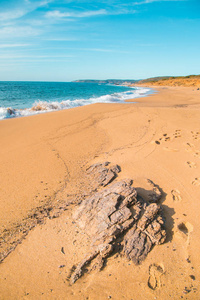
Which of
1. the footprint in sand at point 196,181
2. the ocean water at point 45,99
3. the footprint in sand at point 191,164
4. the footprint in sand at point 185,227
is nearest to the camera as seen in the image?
the footprint in sand at point 185,227

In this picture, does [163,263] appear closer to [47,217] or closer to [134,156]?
[47,217]

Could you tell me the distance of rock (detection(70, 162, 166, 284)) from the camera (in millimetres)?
2945

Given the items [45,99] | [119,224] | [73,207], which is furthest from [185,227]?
[45,99]

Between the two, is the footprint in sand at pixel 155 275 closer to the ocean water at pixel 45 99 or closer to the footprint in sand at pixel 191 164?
the footprint in sand at pixel 191 164

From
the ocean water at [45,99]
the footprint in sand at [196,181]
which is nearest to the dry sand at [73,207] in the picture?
the footprint in sand at [196,181]

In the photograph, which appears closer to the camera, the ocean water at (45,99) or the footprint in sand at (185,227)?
the footprint in sand at (185,227)

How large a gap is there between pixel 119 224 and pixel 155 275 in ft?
2.91

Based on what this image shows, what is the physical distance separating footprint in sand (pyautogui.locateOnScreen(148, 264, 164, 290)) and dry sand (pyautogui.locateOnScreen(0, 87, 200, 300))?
Result: 0.01 meters

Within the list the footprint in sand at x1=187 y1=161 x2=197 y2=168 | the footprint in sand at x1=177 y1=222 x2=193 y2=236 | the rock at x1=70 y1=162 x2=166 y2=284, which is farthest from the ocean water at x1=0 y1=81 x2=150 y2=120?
the footprint in sand at x1=177 y1=222 x2=193 y2=236

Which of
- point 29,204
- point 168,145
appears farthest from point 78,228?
point 168,145

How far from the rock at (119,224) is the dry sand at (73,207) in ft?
0.45

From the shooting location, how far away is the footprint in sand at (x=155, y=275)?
262cm

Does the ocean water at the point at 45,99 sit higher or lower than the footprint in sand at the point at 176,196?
higher

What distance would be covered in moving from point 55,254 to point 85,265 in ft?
1.92
